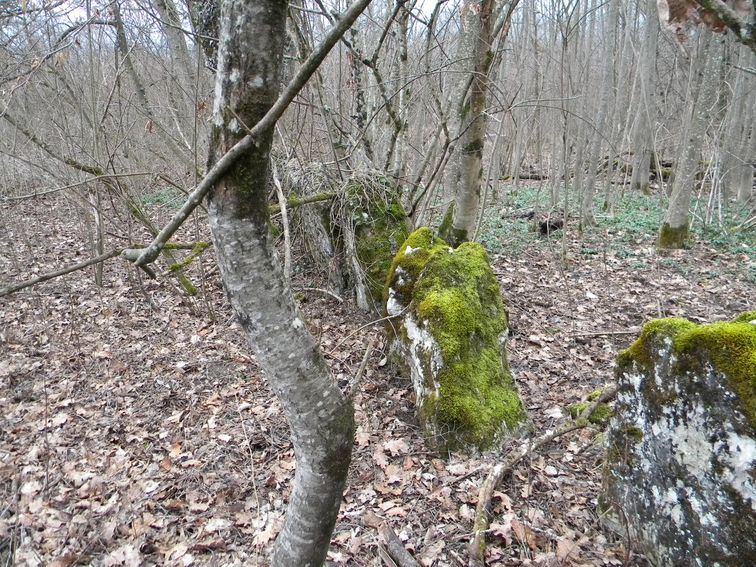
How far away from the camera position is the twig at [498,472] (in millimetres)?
2701

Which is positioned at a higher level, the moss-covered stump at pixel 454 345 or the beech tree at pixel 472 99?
the beech tree at pixel 472 99

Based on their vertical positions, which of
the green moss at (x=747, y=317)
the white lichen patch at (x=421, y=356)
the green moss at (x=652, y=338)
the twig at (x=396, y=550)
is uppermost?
the green moss at (x=747, y=317)

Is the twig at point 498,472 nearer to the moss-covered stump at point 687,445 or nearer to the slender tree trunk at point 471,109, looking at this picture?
the moss-covered stump at point 687,445

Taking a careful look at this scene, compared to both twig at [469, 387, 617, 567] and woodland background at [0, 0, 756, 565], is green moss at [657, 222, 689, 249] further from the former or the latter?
twig at [469, 387, 617, 567]

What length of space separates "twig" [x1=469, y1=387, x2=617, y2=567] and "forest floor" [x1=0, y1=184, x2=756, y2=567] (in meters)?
0.08

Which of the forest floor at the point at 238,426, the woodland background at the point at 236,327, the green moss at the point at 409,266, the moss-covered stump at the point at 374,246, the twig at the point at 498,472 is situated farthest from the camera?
the moss-covered stump at the point at 374,246

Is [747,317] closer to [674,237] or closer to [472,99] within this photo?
[472,99]

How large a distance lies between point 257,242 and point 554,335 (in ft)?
16.4

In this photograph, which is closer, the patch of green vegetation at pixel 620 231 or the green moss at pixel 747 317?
the green moss at pixel 747 317

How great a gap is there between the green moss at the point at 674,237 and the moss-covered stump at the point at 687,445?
688 cm

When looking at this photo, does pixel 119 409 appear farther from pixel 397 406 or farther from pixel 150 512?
pixel 397 406

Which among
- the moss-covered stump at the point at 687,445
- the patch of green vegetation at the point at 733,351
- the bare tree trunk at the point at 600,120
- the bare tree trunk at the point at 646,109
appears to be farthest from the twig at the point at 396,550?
the bare tree trunk at the point at 646,109

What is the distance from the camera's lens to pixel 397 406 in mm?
4375

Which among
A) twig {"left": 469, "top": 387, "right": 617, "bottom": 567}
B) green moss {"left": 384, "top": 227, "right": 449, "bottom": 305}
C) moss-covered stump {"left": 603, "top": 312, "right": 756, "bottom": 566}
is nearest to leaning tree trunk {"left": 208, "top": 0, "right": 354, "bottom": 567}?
twig {"left": 469, "top": 387, "right": 617, "bottom": 567}
